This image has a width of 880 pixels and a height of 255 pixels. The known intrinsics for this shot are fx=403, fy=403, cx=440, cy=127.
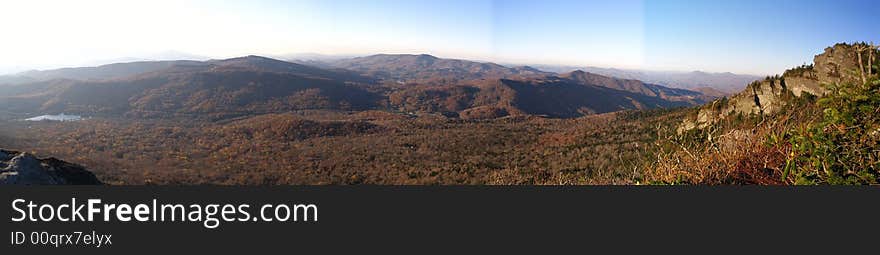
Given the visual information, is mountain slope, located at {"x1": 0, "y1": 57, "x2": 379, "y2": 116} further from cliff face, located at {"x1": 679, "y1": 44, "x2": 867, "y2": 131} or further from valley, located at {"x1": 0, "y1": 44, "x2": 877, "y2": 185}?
cliff face, located at {"x1": 679, "y1": 44, "x2": 867, "y2": 131}

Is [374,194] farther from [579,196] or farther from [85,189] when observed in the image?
[85,189]

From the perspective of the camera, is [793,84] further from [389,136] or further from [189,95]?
[189,95]

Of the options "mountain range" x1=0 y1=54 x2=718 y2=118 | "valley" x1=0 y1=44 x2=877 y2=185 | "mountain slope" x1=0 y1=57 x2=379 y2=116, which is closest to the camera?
"valley" x1=0 y1=44 x2=877 y2=185

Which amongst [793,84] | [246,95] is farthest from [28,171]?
[246,95]

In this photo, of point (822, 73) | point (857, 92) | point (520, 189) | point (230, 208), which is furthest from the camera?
point (822, 73)

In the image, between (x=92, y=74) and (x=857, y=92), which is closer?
(x=857, y=92)

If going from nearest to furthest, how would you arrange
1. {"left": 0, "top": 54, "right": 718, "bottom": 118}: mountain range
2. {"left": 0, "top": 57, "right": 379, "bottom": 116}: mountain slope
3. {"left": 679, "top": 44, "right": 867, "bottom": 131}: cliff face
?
{"left": 679, "top": 44, "right": 867, "bottom": 131}: cliff face
{"left": 0, "top": 57, "right": 379, "bottom": 116}: mountain slope
{"left": 0, "top": 54, "right": 718, "bottom": 118}: mountain range

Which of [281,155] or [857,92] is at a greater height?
[857,92]

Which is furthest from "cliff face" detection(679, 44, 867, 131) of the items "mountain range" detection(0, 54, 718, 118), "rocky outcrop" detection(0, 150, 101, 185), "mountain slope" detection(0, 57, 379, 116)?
"mountain slope" detection(0, 57, 379, 116)

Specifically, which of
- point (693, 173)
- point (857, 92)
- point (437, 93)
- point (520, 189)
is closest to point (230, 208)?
point (520, 189)

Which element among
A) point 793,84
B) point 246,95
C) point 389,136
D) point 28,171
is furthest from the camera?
point 246,95

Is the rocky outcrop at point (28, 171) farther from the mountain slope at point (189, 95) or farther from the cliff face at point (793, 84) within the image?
the mountain slope at point (189, 95)
